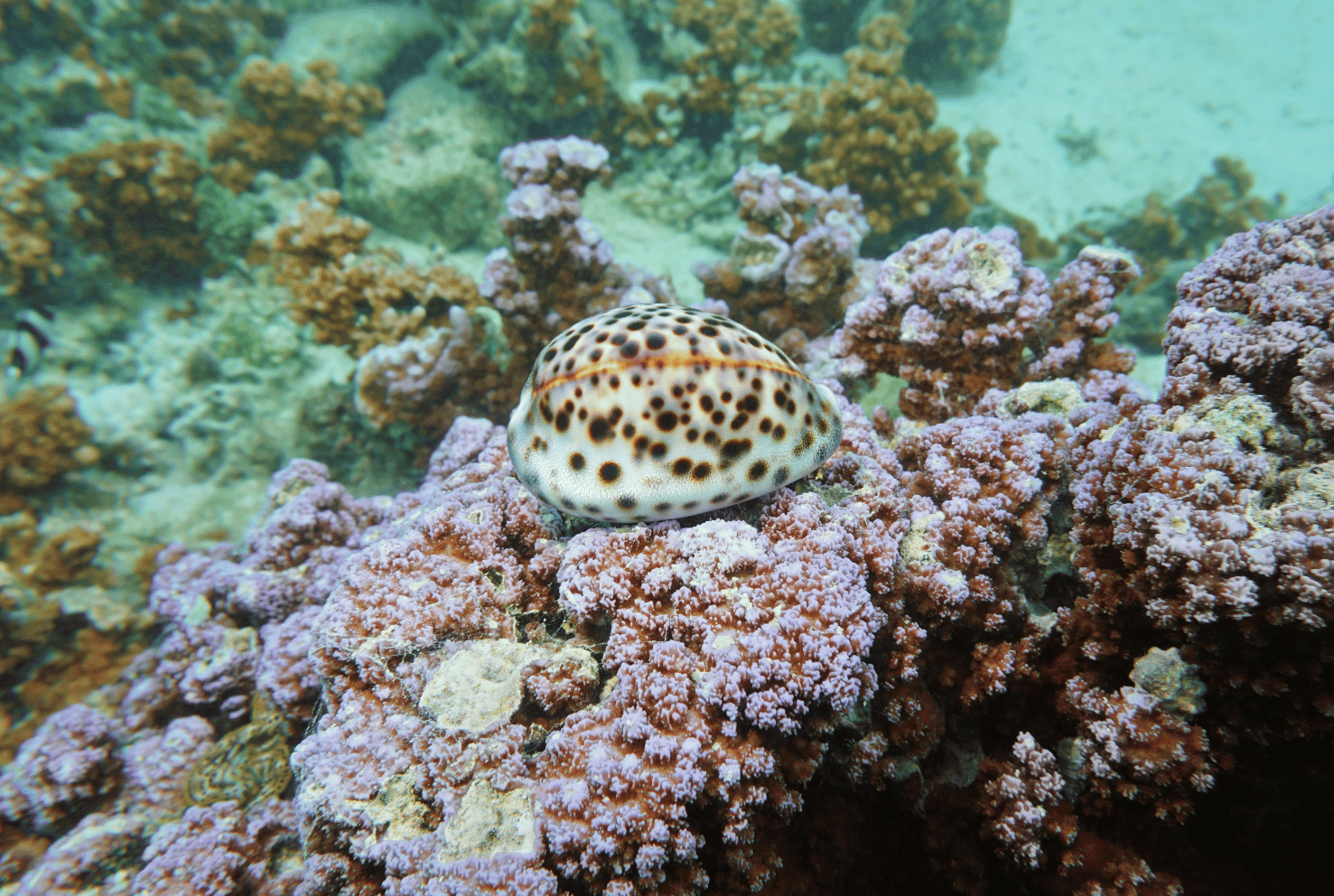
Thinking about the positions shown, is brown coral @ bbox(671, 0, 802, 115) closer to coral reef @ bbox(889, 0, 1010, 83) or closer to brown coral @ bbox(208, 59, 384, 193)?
coral reef @ bbox(889, 0, 1010, 83)

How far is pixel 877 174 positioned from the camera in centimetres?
815

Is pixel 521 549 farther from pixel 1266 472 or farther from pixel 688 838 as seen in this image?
pixel 1266 472

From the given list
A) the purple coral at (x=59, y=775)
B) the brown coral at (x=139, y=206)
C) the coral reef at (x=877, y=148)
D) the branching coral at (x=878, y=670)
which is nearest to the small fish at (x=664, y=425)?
the branching coral at (x=878, y=670)

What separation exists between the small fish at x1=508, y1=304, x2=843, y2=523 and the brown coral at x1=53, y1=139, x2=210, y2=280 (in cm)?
824

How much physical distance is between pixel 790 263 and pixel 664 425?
10.5 feet

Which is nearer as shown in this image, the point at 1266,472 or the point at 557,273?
the point at 1266,472

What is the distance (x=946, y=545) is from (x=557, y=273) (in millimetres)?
3764

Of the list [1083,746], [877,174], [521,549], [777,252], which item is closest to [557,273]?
[777,252]

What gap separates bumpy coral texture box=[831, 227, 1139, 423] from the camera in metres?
3.36

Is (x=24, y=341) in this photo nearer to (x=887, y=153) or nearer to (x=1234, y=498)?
(x=1234, y=498)

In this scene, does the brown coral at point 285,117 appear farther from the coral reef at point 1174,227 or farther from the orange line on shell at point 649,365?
the coral reef at point 1174,227

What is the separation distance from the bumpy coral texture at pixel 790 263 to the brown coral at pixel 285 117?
682 centimetres

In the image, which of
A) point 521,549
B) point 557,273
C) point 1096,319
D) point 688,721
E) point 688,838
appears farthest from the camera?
point 557,273

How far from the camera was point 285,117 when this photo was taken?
27.5 feet
